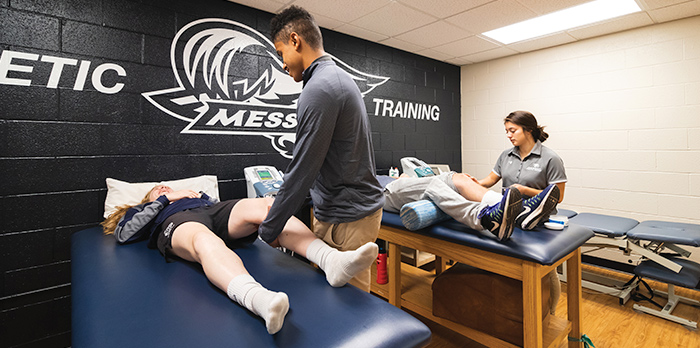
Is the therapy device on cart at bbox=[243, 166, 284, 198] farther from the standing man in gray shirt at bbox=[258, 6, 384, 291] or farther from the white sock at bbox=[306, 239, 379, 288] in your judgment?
the white sock at bbox=[306, 239, 379, 288]

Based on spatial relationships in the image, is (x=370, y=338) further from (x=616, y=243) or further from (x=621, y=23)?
(x=621, y=23)

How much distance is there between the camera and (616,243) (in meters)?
2.80

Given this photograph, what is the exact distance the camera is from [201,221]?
5.98ft

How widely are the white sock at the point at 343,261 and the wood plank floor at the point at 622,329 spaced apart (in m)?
1.32

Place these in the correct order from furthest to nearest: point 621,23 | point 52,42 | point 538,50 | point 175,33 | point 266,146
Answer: point 538,50 → point 621,23 → point 266,146 → point 175,33 → point 52,42

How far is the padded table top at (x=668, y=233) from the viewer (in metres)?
2.48

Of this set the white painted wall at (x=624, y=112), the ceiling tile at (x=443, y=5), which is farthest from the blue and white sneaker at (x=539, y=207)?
the white painted wall at (x=624, y=112)

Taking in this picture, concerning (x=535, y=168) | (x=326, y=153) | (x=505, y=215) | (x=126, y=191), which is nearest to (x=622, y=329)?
(x=535, y=168)

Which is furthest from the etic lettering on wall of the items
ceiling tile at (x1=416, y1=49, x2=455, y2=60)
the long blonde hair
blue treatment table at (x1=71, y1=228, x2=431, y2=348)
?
ceiling tile at (x1=416, y1=49, x2=455, y2=60)

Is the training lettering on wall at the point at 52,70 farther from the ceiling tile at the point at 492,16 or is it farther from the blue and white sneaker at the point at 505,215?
the ceiling tile at the point at 492,16

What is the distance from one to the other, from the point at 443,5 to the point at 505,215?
212 centimetres

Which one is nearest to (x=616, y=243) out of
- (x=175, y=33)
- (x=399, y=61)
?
(x=399, y=61)

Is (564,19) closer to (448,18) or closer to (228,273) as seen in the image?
(448,18)

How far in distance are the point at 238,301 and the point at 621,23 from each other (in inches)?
169
